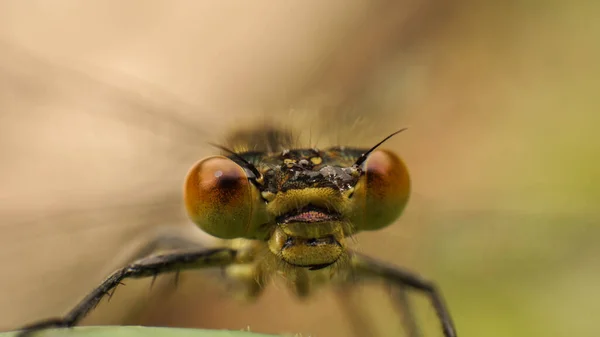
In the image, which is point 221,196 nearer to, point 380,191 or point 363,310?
point 380,191

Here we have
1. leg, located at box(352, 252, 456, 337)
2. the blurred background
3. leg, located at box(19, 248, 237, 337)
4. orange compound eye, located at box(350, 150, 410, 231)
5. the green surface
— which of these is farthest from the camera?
the blurred background

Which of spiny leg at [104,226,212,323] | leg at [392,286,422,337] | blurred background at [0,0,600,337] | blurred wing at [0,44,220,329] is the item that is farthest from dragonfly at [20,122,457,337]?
blurred wing at [0,44,220,329]

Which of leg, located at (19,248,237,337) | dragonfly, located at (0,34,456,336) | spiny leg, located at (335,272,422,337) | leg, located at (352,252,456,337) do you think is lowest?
spiny leg, located at (335,272,422,337)

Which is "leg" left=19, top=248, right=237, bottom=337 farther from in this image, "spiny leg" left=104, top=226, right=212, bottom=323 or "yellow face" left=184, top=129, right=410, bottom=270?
"spiny leg" left=104, top=226, right=212, bottom=323

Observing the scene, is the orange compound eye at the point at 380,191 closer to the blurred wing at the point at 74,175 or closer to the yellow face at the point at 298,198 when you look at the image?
the yellow face at the point at 298,198

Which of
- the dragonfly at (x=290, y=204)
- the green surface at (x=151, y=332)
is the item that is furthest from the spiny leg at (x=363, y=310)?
the green surface at (x=151, y=332)

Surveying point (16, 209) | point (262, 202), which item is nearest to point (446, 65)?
point (16, 209)

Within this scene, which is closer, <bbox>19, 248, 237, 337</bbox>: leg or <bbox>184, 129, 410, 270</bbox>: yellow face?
<bbox>19, 248, 237, 337</bbox>: leg
